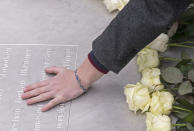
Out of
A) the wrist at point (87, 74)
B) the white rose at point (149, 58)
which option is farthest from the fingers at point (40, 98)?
the white rose at point (149, 58)

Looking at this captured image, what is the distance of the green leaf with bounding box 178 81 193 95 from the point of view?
33.5 inches

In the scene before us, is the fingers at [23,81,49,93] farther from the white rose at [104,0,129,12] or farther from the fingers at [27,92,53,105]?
the white rose at [104,0,129,12]

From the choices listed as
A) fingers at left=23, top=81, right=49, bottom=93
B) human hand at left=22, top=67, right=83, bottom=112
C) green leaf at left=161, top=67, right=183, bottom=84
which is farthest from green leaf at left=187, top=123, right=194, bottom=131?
fingers at left=23, top=81, right=49, bottom=93

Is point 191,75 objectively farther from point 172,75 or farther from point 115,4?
point 115,4

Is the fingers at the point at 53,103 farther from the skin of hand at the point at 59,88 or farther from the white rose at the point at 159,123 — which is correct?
the white rose at the point at 159,123

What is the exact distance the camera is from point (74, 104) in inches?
38.2

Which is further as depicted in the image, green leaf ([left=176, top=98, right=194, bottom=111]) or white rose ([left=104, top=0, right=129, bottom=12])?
white rose ([left=104, top=0, right=129, bottom=12])

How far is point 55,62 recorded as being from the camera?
3.48ft

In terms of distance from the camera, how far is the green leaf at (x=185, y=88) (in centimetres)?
85

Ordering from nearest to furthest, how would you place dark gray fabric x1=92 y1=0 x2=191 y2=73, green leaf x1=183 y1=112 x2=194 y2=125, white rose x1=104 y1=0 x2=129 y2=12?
1. dark gray fabric x1=92 y1=0 x2=191 y2=73
2. green leaf x1=183 y1=112 x2=194 y2=125
3. white rose x1=104 y1=0 x2=129 y2=12

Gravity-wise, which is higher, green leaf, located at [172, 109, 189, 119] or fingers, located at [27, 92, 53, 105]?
green leaf, located at [172, 109, 189, 119]

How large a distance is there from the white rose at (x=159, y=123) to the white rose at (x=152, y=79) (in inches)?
4.1

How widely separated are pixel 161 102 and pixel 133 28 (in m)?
0.26

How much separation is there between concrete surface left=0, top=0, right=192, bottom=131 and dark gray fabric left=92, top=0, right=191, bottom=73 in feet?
0.56
